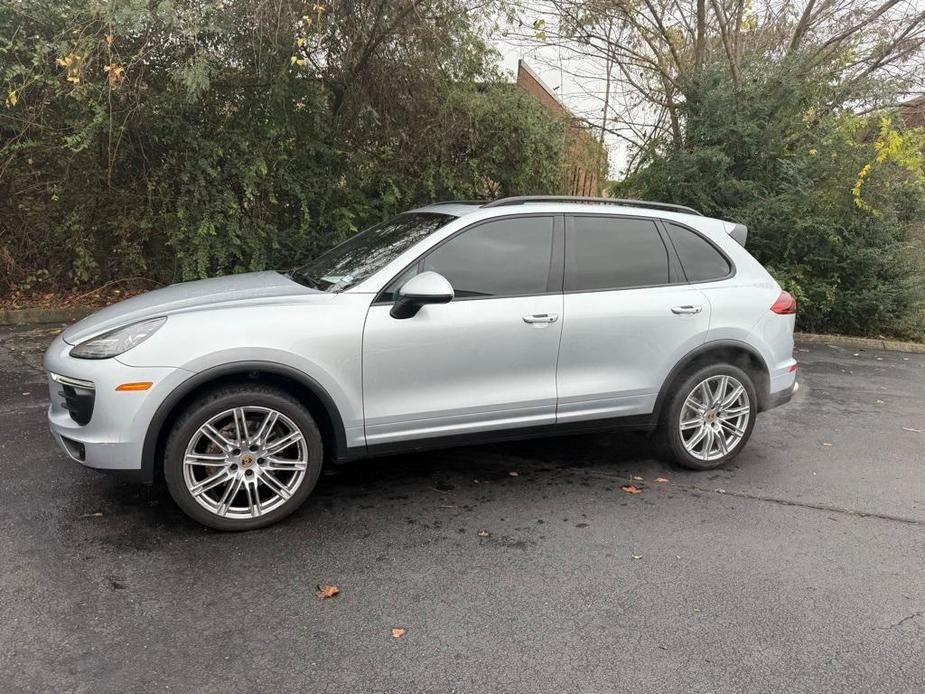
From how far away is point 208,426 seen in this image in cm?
335

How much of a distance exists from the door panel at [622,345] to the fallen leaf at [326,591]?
1673mm

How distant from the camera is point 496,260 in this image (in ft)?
13.0

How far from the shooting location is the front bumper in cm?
321

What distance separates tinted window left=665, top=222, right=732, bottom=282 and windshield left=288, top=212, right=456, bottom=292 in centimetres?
154

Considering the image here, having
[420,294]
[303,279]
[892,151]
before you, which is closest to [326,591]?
[420,294]

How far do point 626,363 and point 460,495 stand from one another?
1287 mm

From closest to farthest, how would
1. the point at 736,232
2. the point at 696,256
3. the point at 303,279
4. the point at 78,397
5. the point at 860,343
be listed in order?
the point at 78,397 → the point at 303,279 → the point at 696,256 → the point at 736,232 → the point at 860,343

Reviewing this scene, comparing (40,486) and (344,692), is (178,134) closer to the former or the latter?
(40,486)

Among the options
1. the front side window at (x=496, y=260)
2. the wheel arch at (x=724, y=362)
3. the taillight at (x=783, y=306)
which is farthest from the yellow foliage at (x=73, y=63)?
the taillight at (x=783, y=306)

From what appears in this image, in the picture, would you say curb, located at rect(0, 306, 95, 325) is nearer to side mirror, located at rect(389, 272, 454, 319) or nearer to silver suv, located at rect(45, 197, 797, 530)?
silver suv, located at rect(45, 197, 797, 530)

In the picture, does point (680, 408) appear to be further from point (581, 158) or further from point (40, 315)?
point (40, 315)

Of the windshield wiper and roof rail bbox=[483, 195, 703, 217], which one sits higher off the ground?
roof rail bbox=[483, 195, 703, 217]

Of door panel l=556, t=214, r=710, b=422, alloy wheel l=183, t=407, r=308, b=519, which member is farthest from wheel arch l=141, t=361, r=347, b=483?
door panel l=556, t=214, r=710, b=422

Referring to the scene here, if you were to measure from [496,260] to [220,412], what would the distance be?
1.72m
